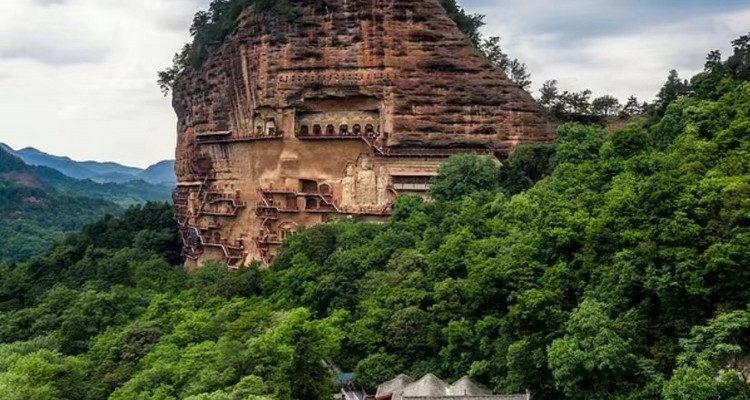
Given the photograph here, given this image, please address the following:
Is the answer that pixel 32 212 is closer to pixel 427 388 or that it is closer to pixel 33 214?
pixel 33 214

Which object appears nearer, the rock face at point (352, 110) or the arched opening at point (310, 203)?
the rock face at point (352, 110)

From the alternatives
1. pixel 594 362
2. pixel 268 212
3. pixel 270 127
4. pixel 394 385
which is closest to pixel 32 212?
pixel 268 212

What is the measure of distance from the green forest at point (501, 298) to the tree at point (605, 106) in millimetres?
2777

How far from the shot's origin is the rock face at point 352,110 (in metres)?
27.1

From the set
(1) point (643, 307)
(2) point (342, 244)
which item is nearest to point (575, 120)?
(2) point (342, 244)

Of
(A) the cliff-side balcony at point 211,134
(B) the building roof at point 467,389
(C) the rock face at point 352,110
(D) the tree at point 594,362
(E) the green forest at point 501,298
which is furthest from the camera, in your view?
(A) the cliff-side balcony at point 211,134

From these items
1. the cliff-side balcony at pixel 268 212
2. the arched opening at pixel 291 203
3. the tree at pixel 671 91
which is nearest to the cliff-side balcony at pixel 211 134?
the cliff-side balcony at pixel 268 212

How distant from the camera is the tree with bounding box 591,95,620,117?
29156mm

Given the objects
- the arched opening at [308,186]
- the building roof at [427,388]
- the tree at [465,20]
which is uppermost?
the tree at [465,20]

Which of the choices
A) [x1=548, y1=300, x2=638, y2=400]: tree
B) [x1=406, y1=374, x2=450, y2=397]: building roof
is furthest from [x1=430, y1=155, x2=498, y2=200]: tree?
[x1=548, y1=300, x2=638, y2=400]: tree

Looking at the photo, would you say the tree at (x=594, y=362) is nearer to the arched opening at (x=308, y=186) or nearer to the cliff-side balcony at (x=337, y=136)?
the cliff-side balcony at (x=337, y=136)

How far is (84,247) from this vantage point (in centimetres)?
3509

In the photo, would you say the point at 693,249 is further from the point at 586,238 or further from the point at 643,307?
the point at 586,238

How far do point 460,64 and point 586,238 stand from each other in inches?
469
